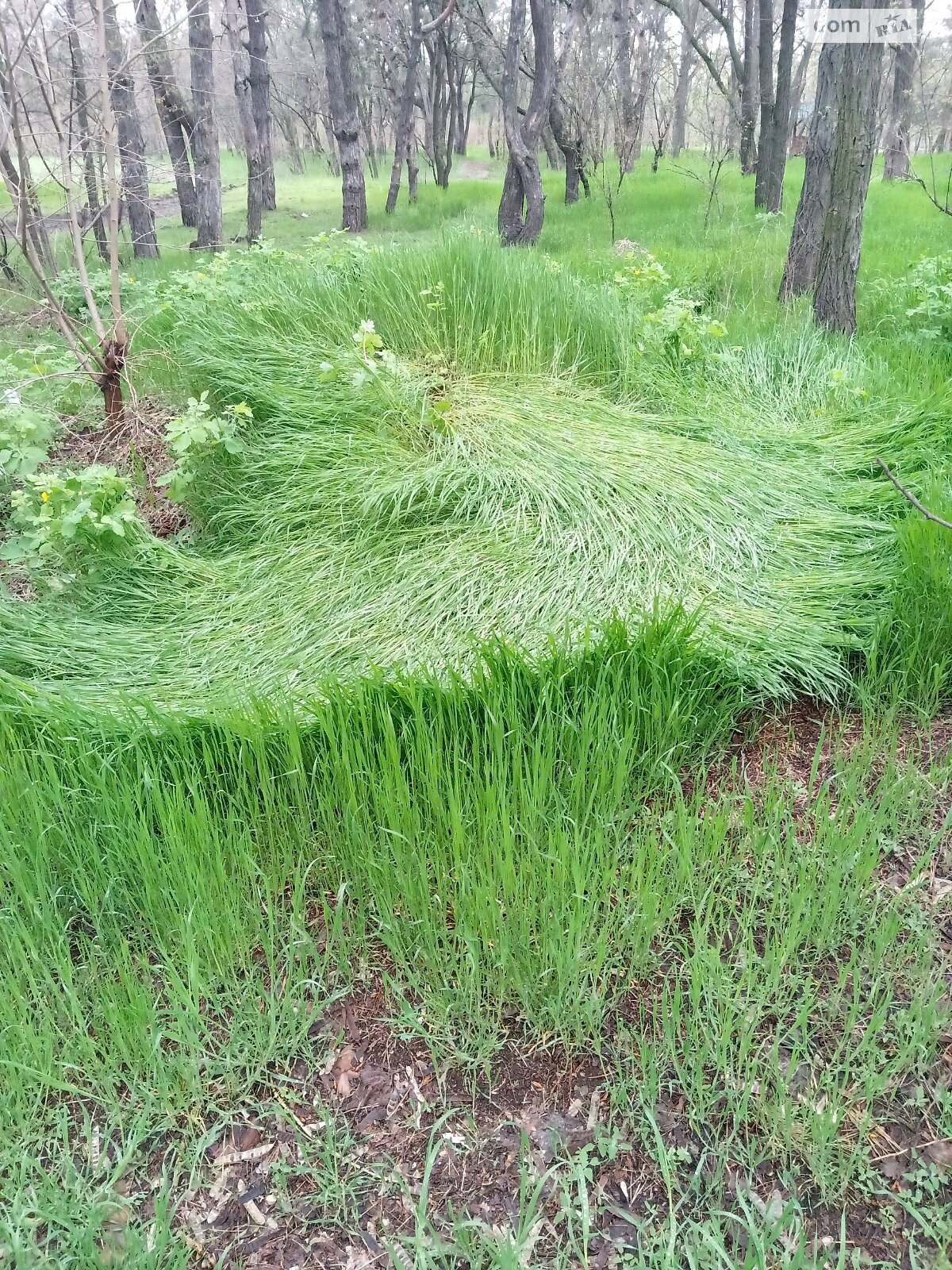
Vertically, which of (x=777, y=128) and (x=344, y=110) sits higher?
(x=344, y=110)

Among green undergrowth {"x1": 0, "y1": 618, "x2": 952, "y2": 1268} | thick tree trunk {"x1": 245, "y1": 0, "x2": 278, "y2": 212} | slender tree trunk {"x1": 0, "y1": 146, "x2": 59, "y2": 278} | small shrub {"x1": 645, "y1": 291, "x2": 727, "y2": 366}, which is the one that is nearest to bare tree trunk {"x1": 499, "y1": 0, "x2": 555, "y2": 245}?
thick tree trunk {"x1": 245, "y1": 0, "x2": 278, "y2": 212}

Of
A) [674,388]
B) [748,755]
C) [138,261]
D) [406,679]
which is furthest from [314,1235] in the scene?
[138,261]

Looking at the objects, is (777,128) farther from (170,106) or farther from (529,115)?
(170,106)

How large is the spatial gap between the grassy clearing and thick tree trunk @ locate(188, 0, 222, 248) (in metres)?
6.76

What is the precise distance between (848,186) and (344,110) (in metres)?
7.46

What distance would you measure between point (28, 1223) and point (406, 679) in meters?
1.19

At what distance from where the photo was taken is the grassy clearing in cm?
121

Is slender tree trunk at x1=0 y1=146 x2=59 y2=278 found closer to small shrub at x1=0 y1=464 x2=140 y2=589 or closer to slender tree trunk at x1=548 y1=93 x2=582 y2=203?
small shrub at x1=0 y1=464 x2=140 y2=589

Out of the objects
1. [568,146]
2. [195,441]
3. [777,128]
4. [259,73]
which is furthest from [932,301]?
[259,73]

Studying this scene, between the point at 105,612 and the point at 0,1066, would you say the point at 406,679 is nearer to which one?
the point at 0,1066

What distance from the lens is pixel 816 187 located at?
5098 mm

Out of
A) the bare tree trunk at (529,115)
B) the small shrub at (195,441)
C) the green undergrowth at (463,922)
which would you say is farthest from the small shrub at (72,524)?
the bare tree trunk at (529,115)

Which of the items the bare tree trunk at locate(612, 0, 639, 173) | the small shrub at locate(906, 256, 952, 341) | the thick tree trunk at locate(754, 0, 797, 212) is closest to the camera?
the small shrub at locate(906, 256, 952, 341)

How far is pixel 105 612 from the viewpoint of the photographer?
2580 millimetres
